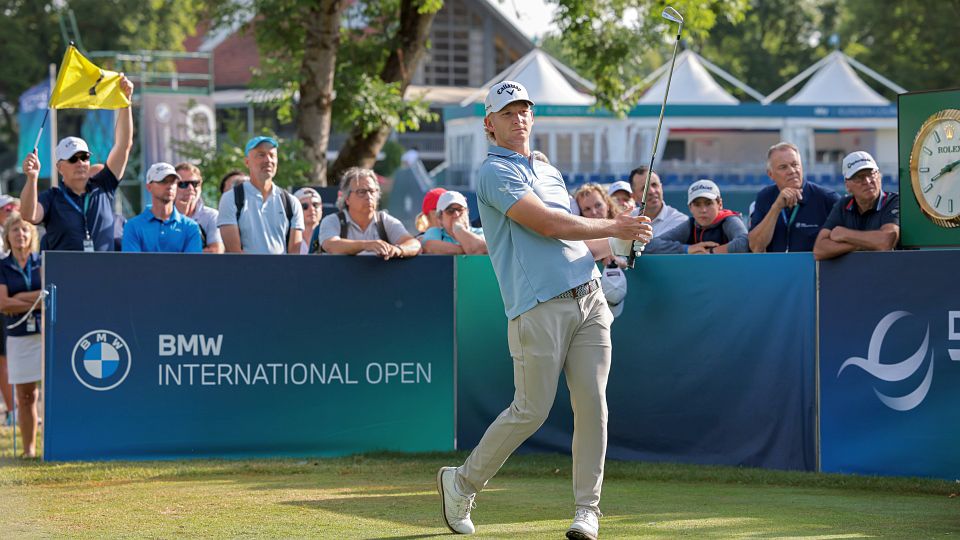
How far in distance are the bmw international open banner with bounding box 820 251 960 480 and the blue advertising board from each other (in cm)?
20

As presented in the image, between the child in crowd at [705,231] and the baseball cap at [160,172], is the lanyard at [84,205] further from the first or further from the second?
the child in crowd at [705,231]

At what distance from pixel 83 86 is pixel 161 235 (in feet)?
4.50

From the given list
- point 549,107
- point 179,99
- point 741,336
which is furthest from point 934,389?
point 549,107

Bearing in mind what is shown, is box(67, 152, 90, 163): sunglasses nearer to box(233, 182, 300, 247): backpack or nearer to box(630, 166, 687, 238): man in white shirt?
box(233, 182, 300, 247): backpack

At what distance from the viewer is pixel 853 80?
45.8 meters

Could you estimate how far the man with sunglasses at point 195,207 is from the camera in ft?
33.9

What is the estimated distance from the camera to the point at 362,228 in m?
9.80

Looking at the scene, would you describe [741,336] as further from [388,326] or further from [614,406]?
[388,326]

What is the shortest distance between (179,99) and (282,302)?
79.3 ft

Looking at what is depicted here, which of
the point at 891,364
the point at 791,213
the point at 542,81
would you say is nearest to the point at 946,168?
the point at 891,364

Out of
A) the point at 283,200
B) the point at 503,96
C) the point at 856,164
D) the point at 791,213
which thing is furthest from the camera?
the point at 283,200

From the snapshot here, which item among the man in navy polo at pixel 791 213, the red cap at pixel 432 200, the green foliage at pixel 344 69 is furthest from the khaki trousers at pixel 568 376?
the green foliage at pixel 344 69

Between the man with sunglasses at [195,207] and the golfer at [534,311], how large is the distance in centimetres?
421

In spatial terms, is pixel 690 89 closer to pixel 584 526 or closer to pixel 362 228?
pixel 362 228
